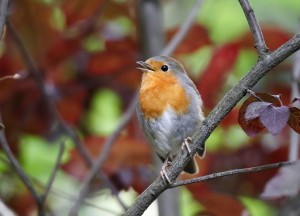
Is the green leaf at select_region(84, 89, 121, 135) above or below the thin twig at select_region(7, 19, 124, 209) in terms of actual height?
below

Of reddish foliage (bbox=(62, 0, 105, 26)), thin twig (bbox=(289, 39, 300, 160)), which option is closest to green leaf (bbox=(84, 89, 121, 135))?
reddish foliage (bbox=(62, 0, 105, 26))

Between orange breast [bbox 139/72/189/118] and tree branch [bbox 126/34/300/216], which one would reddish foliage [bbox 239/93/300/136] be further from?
orange breast [bbox 139/72/189/118]

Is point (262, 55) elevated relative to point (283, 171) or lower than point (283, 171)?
elevated

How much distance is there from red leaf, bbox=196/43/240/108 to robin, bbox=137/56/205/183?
0.06m

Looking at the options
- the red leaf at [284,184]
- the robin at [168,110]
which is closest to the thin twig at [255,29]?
the red leaf at [284,184]

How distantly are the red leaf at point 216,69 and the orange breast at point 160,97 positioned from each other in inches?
4.2

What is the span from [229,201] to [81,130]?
97 cm

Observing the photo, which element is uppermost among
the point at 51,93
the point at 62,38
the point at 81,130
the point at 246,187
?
the point at 62,38

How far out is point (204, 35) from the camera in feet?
9.97

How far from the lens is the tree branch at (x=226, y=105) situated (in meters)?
1.53

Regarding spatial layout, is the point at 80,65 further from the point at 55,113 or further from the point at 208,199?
the point at 208,199

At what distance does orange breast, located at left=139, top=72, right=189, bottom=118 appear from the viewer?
2.69 metres

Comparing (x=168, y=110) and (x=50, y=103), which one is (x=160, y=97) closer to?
(x=168, y=110)

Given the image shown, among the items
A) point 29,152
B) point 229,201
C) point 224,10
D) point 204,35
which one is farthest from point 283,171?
point 224,10
